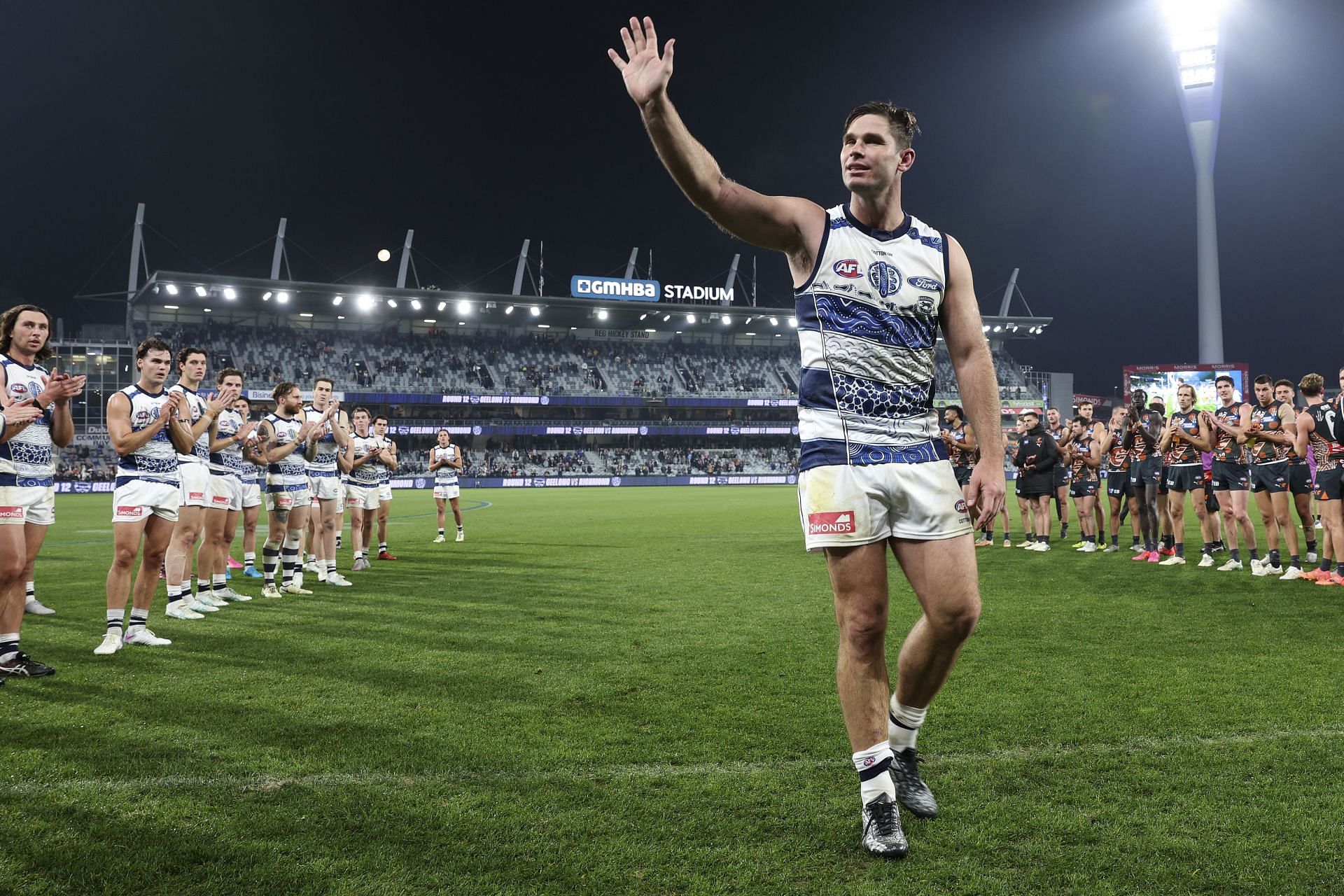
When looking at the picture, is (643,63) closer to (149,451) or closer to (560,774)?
(560,774)

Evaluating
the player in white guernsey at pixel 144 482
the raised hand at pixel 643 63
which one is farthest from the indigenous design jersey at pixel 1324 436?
the player in white guernsey at pixel 144 482

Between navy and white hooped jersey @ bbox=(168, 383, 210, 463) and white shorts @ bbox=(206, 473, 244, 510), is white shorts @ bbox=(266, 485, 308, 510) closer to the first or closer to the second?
white shorts @ bbox=(206, 473, 244, 510)

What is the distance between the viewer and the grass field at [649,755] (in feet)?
9.62

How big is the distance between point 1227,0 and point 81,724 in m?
71.3

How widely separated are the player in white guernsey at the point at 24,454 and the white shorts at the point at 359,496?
6.54m

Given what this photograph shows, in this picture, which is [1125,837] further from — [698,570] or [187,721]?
[698,570]

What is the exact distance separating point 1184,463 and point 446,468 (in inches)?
507

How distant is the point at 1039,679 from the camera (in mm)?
5562

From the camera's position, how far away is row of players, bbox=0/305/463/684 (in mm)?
6008

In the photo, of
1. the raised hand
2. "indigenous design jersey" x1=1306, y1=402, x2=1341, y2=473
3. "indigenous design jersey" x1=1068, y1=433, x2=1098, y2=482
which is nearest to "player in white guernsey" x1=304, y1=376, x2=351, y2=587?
the raised hand

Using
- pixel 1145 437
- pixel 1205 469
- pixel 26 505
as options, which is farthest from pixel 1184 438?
pixel 26 505

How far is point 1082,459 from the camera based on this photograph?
A: 1529 cm

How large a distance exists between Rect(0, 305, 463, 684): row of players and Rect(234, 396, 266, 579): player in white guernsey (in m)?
0.03

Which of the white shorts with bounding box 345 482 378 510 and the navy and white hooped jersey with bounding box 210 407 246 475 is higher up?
the navy and white hooped jersey with bounding box 210 407 246 475
